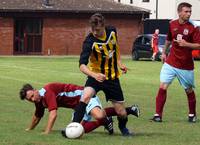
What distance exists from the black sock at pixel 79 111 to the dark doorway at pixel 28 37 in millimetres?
48788

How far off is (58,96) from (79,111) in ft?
2.31

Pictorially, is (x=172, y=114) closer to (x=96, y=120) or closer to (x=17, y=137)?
(x=96, y=120)

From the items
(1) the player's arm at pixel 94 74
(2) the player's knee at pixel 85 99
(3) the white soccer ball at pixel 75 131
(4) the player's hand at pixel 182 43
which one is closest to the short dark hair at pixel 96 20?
(1) the player's arm at pixel 94 74

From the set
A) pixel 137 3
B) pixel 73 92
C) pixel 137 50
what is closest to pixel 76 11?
pixel 137 50

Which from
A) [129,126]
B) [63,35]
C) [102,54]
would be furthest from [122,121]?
[63,35]

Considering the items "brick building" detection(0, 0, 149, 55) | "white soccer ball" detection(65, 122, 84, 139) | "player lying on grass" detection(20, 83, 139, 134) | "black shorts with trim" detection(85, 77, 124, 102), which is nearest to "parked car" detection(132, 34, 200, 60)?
Result: "brick building" detection(0, 0, 149, 55)

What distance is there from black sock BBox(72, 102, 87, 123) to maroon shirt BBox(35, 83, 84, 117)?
394 millimetres

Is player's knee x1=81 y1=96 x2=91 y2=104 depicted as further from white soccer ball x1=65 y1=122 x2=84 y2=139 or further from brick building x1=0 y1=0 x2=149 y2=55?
brick building x1=0 y1=0 x2=149 y2=55

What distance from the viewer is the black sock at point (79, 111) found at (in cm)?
1026

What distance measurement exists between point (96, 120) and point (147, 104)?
5.93 metres

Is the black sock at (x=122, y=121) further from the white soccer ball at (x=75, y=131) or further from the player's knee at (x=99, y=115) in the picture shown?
the white soccer ball at (x=75, y=131)

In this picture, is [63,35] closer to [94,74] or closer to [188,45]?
[188,45]

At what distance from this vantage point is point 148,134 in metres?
11.0

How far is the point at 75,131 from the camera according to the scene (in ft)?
33.2
